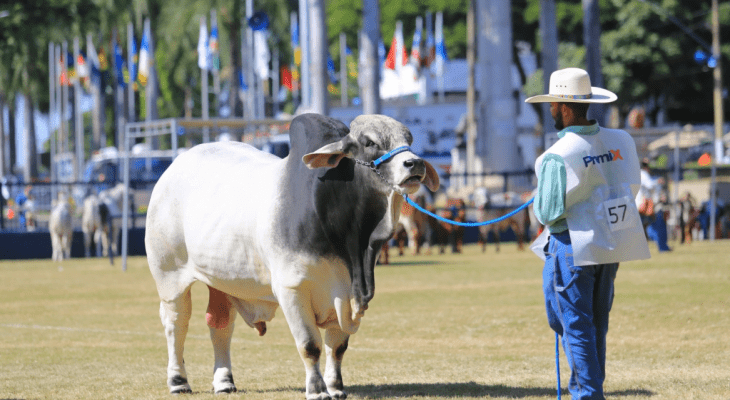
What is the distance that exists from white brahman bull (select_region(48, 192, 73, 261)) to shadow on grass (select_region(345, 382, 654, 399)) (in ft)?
67.8

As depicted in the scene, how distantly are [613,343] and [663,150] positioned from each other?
929 inches

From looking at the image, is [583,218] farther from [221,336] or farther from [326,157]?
[221,336]

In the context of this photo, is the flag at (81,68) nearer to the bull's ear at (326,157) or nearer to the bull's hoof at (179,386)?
the bull's hoof at (179,386)

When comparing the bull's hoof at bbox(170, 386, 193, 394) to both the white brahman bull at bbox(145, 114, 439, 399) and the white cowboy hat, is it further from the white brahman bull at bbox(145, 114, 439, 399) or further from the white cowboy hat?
the white cowboy hat

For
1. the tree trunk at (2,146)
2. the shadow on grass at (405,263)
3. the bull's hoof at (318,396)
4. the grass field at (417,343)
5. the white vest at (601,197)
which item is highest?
the tree trunk at (2,146)

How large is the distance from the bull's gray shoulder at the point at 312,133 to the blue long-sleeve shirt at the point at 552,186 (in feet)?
5.91

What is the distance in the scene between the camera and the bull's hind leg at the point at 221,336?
7.99 m

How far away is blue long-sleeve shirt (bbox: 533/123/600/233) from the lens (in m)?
5.93

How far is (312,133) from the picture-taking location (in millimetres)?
7328

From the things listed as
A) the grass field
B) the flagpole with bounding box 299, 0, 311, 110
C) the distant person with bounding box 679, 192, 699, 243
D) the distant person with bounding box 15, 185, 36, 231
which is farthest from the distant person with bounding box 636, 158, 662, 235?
the distant person with bounding box 15, 185, 36, 231

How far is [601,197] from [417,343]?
5.23 m

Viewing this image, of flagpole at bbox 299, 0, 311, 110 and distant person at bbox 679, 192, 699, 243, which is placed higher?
flagpole at bbox 299, 0, 311, 110

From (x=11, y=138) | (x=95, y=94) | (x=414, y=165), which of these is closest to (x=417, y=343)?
(x=414, y=165)

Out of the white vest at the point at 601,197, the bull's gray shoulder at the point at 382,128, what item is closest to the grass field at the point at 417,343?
the white vest at the point at 601,197
